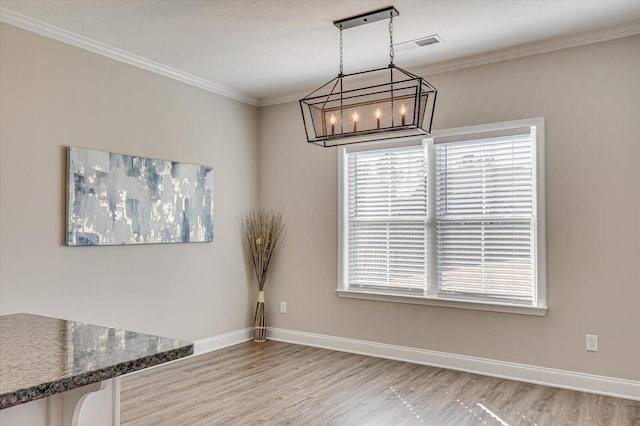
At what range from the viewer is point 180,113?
4.81 m

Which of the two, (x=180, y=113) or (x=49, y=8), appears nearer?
(x=49, y=8)

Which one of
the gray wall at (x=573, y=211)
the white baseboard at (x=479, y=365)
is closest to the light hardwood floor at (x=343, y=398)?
the white baseboard at (x=479, y=365)

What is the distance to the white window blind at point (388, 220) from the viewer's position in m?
4.64

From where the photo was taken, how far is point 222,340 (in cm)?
517

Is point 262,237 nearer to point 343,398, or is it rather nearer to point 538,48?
point 343,398

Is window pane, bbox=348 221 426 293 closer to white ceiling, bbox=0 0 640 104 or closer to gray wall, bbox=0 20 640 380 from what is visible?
gray wall, bbox=0 20 640 380

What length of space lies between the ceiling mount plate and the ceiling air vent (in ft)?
1.80

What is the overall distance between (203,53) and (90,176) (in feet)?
4.57

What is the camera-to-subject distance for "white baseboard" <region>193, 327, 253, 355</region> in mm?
4949

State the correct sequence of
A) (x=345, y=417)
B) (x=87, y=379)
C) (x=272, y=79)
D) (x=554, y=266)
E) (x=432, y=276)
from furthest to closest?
1. (x=272, y=79)
2. (x=432, y=276)
3. (x=554, y=266)
4. (x=345, y=417)
5. (x=87, y=379)

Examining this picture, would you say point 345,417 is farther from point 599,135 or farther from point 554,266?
point 599,135

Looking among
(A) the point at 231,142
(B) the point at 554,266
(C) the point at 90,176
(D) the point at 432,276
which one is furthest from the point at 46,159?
(B) the point at 554,266

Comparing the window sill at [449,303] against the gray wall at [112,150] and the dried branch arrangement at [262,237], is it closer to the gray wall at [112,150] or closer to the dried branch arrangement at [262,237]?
the dried branch arrangement at [262,237]

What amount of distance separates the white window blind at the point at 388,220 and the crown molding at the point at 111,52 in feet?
5.11
